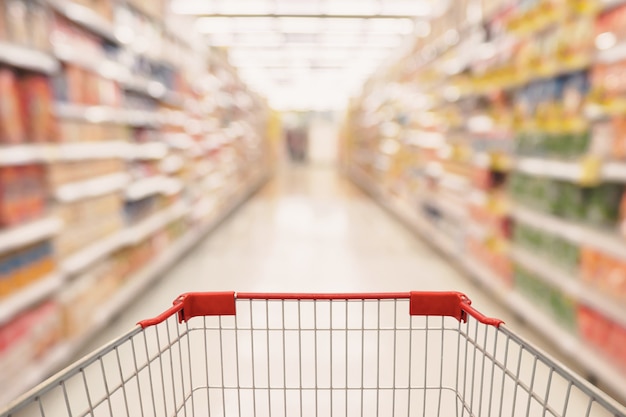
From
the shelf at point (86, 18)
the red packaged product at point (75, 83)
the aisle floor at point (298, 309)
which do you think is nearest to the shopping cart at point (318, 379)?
the aisle floor at point (298, 309)

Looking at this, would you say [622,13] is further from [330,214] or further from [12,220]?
[330,214]

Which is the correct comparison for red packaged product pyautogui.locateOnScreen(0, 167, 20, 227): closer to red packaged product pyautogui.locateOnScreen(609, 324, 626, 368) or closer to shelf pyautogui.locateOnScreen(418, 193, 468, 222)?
red packaged product pyautogui.locateOnScreen(609, 324, 626, 368)

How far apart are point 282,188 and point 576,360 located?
945 cm

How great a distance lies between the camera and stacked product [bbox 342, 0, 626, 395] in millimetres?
2160

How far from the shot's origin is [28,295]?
2146mm

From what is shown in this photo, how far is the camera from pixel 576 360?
2.41 m

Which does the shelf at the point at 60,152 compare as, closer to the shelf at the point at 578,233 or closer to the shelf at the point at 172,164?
the shelf at the point at 172,164

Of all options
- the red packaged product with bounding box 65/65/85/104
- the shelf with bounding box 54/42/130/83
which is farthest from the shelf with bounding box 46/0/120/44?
the red packaged product with bounding box 65/65/85/104

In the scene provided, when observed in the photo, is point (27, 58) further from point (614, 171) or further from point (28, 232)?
point (614, 171)

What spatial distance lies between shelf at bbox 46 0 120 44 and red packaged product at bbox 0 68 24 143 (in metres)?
0.55

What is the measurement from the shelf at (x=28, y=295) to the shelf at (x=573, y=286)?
9.47 feet

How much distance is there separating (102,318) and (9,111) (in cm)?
146

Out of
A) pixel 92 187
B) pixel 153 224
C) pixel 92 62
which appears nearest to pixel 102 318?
pixel 92 187

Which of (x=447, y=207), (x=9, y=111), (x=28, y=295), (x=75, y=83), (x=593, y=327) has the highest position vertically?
(x=75, y=83)
